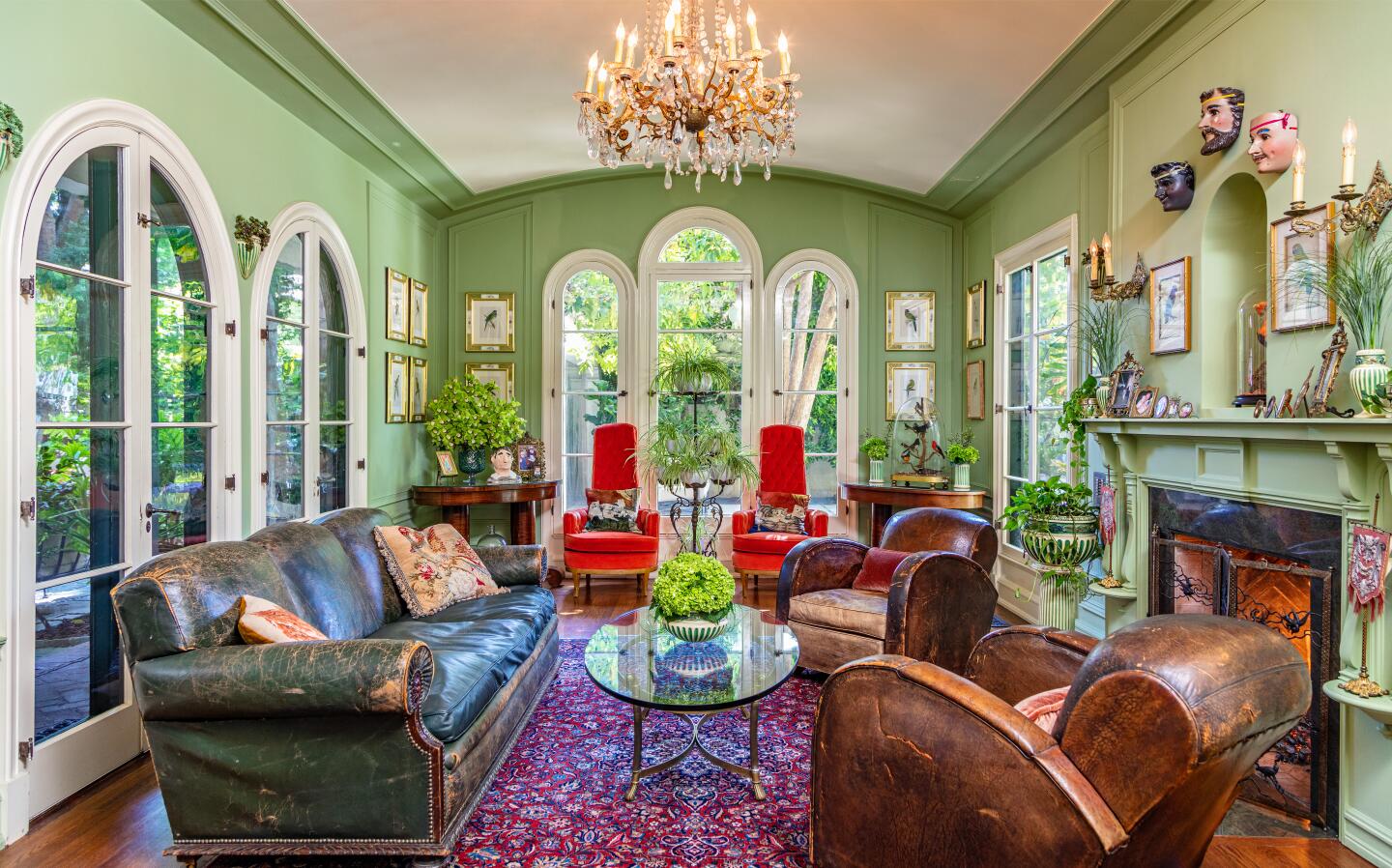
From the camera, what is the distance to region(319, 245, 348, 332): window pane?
4309mm

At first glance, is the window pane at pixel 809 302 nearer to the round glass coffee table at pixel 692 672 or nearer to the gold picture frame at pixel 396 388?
the gold picture frame at pixel 396 388

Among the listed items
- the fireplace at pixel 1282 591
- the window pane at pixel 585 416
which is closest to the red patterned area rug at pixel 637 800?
the fireplace at pixel 1282 591

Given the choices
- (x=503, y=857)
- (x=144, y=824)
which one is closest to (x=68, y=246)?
(x=144, y=824)

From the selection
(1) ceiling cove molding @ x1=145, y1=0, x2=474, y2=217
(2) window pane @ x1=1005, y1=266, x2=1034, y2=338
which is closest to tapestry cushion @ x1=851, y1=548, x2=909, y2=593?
(2) window pane @ x1=1005, y1=266, x2=1034, y2=338

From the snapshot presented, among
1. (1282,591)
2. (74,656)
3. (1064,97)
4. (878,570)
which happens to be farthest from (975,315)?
(74,656)

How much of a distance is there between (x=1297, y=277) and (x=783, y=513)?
11.0 ft

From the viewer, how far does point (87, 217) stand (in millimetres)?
2668

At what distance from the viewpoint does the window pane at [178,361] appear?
3.01 meters

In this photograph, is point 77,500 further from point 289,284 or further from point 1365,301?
point 1365,301

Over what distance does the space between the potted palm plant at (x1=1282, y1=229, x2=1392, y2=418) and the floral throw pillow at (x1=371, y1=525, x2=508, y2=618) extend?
3218mm

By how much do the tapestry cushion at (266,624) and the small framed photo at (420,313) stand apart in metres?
3.54

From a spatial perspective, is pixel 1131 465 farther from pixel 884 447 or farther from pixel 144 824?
pixel 144 824

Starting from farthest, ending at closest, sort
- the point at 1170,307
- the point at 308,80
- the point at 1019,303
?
the point at 1019,303, the point at 308,80, the point at 1170,307

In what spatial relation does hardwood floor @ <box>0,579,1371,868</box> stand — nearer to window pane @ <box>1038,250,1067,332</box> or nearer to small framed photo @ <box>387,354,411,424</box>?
small framed photo @ <box>387,354,411,424</box>
